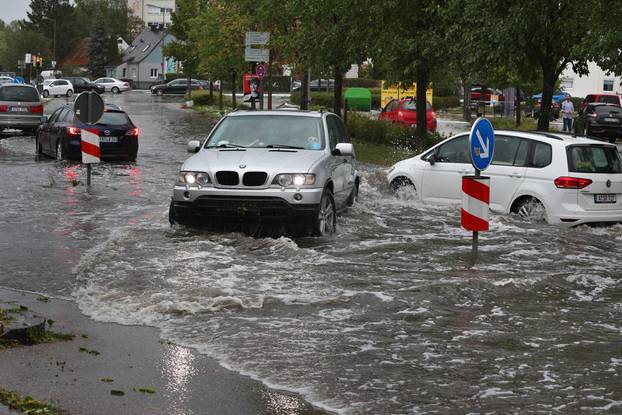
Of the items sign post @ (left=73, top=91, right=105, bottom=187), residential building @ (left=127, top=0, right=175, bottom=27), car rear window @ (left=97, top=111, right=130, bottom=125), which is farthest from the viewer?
residential building @ (left=127, top=0, right=175, bottom=27)

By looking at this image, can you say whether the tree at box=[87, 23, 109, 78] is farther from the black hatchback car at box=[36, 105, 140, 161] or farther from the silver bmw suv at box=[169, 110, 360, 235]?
the silver bmw suv at box=[169, 110, 360, 235]

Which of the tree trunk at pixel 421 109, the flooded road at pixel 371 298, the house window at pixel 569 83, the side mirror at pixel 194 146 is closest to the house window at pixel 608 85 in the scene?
the house window at pixel 569 83

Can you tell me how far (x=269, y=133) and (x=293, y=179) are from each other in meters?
1.47

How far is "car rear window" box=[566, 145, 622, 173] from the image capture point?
553 inches

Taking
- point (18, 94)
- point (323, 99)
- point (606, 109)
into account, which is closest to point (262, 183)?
point (18, 94)

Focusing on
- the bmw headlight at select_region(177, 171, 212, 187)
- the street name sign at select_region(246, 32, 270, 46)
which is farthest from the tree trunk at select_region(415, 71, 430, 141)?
the bmw headlight at select_region(177, 171, 212, 187)

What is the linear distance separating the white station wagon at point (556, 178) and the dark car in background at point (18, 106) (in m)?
22.8

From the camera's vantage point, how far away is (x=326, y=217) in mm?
12820

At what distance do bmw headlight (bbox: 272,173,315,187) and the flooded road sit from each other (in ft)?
2.34

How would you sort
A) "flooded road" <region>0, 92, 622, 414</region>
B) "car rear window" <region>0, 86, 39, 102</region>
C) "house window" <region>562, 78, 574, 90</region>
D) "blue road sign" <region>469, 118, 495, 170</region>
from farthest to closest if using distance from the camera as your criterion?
"house window" <region>562, 78, 574, 90</region>
"car rear window" <region>0, 86, 39, 102</region>
"blue road sign" <region>469, 118, 495, 170</region>
"flooded road" <region>0, 92, 622, 414</region>

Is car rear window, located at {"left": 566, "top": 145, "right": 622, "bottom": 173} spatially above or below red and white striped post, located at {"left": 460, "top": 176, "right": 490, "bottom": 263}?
above

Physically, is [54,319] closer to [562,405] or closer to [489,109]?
[562,405]

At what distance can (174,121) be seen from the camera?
4812 cm

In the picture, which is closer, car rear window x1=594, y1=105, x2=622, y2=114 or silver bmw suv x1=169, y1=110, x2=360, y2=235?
silver bmw suv x1=169, y1=110, x2=360, y2=235
